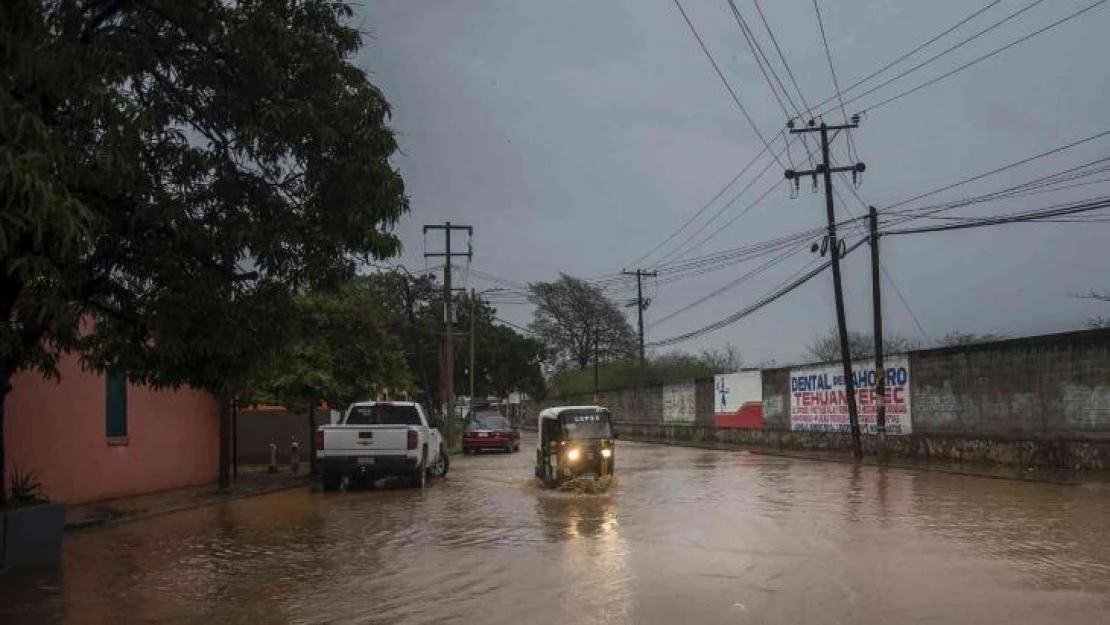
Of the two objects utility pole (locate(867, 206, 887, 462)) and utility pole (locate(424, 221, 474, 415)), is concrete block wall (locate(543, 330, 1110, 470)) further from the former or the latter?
utility pole (locate(424, 221, 474, 415))

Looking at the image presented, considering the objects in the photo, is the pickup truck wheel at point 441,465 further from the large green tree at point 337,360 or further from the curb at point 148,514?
the curb at point 148,514

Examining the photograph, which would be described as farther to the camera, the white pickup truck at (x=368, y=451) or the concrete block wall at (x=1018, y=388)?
the concrete block wall at (x=1018, y=388)

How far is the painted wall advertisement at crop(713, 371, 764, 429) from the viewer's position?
135ft

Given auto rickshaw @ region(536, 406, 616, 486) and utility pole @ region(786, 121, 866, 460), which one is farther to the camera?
utility pole @ region(786, 121, 866, 460)

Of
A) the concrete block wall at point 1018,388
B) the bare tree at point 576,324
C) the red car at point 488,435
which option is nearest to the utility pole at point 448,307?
the red car at point 488,435

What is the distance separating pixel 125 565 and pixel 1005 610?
905cm

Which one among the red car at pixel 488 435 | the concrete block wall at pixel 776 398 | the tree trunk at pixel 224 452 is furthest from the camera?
the red car at pixel 488 435

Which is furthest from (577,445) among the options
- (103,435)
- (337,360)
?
(103,435)

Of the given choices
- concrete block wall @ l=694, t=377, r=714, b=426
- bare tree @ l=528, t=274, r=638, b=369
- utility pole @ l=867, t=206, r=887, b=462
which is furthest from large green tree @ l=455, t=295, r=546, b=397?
utility pole @ l=867, t=206, r=887, b=462

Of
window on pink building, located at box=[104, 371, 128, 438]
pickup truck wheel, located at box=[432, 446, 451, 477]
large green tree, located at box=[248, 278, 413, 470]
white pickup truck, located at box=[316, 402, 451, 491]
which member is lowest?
pickup truck wheel, located at box=[432, 446, 451, 477]

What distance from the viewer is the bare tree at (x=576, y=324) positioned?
99500mm

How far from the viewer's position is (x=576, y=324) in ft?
329

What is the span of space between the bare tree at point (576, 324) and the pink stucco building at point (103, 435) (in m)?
77.2

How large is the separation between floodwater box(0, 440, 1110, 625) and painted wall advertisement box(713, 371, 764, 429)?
22216 millimetres
